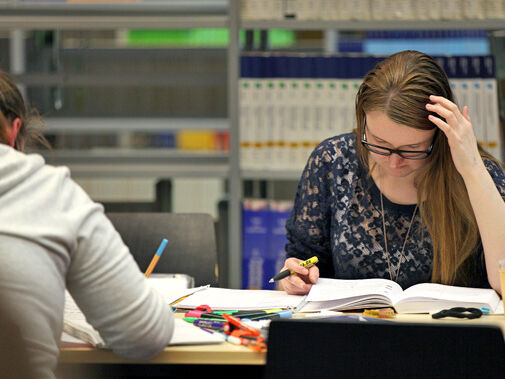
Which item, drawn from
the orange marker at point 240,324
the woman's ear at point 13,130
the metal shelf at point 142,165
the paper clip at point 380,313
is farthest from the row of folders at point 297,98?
the woman's ear at point 13,130

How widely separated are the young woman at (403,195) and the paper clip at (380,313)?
0.78ft

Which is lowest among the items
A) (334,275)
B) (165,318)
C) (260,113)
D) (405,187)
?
(334,275)

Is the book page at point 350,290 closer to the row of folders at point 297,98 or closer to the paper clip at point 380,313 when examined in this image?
the paper clip at point 380,313

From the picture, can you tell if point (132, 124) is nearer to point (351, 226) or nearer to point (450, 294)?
point (351, 226)

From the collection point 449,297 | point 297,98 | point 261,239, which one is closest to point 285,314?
point 449,297

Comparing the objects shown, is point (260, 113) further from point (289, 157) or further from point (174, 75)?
point (174, 75)

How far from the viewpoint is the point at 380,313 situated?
1309mm

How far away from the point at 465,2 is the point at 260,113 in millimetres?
929

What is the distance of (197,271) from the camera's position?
1890 millimetres

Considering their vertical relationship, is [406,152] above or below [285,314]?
above

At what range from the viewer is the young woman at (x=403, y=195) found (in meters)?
1.55

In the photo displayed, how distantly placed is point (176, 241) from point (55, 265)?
0.99 m

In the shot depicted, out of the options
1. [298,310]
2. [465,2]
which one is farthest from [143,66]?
[298,310]

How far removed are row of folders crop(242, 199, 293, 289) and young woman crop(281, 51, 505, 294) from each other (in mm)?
725
